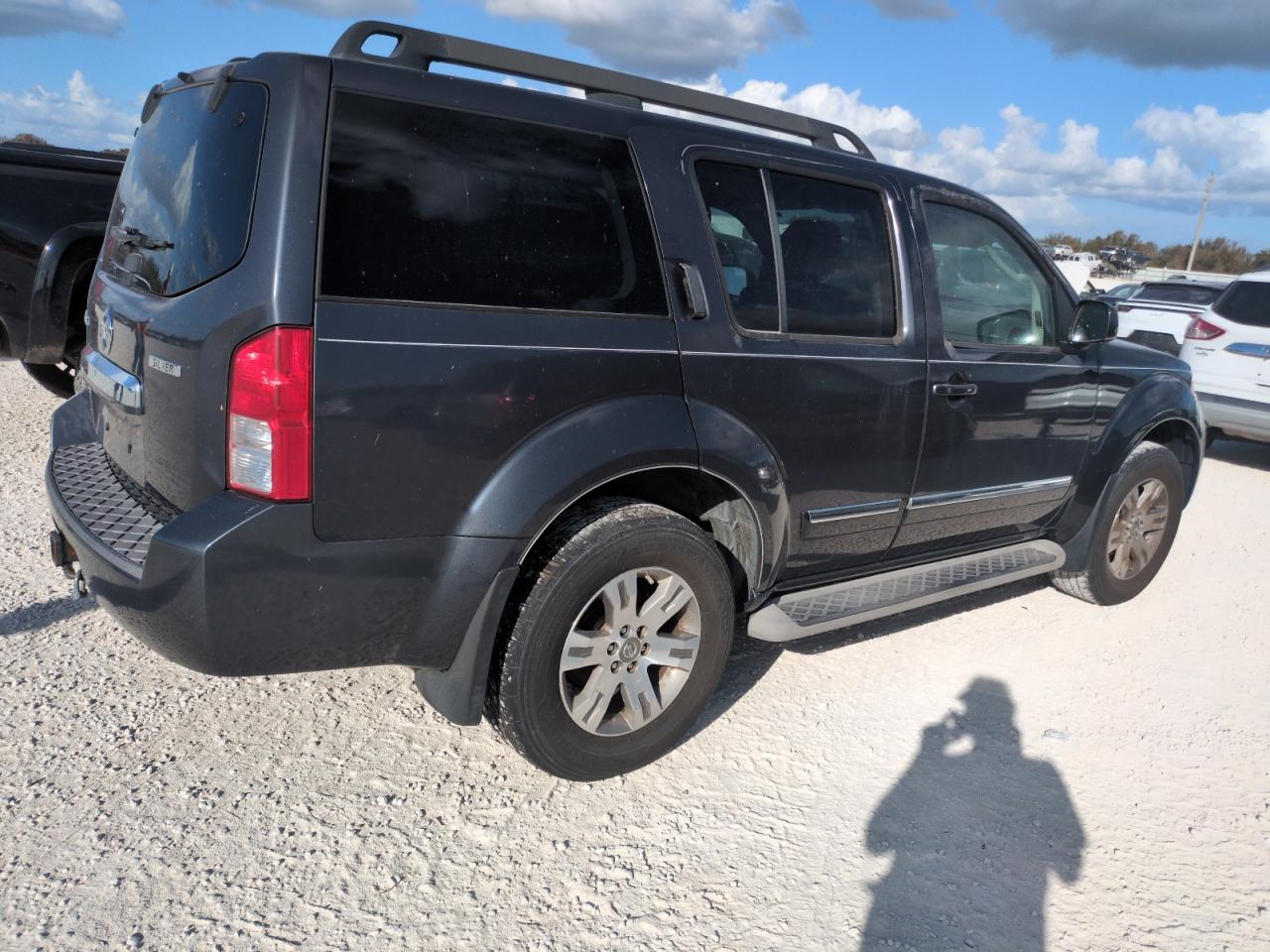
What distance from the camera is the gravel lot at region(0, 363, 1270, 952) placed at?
2354 millimetres

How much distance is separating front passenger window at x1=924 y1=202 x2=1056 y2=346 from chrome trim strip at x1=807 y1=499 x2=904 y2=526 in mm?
725

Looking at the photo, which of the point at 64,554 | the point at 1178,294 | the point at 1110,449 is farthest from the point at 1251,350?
the point at 64,554

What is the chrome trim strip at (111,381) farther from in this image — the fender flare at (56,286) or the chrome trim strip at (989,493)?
the fender flare at (56,286)

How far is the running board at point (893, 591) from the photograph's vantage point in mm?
3238

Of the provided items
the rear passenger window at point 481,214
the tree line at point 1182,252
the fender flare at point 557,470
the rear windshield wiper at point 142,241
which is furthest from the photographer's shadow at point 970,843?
the tree line at point 1182,252

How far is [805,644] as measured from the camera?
4.10 meters

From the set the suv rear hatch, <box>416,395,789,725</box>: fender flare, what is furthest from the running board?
the suv rear hatch

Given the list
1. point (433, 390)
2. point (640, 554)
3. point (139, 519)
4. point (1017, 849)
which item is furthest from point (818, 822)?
point (139, 519)

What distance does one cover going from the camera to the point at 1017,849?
9.11 ft

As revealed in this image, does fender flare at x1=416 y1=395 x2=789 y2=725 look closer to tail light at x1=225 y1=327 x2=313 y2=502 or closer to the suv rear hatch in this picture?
tail light at x1=225 y1=327 x2=313 y2=502

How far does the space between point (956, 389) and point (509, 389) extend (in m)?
1.97

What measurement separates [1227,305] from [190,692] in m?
8.64

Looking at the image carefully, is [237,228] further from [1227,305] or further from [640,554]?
[1227,305]

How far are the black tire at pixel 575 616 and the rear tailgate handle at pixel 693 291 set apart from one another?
23.8 inches
